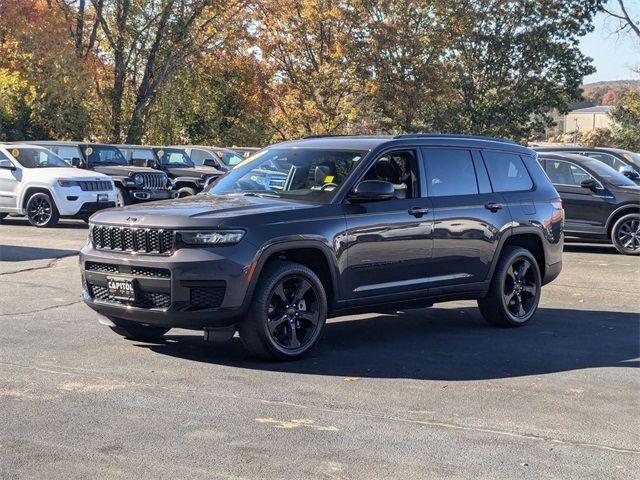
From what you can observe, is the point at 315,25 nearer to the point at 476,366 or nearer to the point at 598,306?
the point at 598,306

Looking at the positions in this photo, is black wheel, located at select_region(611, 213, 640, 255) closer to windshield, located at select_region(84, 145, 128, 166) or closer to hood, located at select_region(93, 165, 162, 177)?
hood, located at select_region(93, 165, 162, 177)

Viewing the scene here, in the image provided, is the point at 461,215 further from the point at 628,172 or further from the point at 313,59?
the point at 313,59

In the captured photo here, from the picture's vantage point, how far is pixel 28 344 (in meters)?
8.46

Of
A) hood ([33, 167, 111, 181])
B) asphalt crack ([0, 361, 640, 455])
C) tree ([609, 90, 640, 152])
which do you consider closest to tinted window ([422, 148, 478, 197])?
asphalt crack ([0, 361, 640, 455])

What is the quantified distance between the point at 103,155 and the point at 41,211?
357cm

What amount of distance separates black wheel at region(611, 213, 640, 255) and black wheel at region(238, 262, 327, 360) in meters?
A: 11.3

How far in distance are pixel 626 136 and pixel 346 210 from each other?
2471 inches

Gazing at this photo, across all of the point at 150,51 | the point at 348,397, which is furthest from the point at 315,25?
the point at 348,397

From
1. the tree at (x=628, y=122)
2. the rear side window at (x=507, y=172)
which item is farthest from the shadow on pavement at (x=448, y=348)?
the tree at (x=628, y=122)

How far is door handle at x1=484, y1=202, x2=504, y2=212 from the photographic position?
32.1 ft

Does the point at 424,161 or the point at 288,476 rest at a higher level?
the point at 424,161

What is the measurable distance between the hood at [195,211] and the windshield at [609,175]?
1144cm

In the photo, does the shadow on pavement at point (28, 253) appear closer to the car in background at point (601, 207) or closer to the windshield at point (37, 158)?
the windshield at point (37, 158)

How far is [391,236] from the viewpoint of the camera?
8.74 meters
